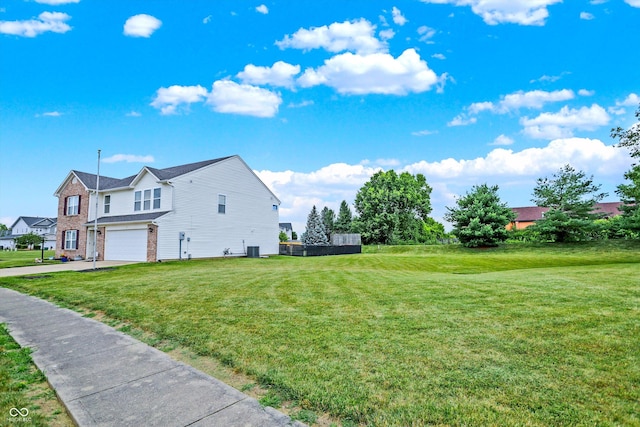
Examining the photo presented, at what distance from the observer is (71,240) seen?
24.3m

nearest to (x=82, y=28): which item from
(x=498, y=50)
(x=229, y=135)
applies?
(x=229, y=135)

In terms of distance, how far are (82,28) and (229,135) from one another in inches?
408

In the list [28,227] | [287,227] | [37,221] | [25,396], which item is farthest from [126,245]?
[37,221]

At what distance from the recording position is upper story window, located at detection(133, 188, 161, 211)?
821 inches

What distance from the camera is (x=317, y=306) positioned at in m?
6.13

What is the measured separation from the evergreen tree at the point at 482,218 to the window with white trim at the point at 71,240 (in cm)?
3100

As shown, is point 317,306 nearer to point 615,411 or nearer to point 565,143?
point 615,411

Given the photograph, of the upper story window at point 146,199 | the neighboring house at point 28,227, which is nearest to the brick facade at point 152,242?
the upper story window at point 146,199

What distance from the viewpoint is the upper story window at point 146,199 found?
2086cm

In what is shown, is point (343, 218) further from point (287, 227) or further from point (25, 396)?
point (25, 396)

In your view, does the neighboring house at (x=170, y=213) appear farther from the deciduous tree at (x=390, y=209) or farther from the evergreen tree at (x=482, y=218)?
the deciduous tree at (x=390, y=209)

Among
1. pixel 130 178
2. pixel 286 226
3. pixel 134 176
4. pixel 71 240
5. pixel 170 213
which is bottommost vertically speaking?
pixel 71 240

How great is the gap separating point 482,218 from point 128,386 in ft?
97.5

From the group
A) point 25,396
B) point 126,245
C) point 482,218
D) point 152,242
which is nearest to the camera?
point 25,396
